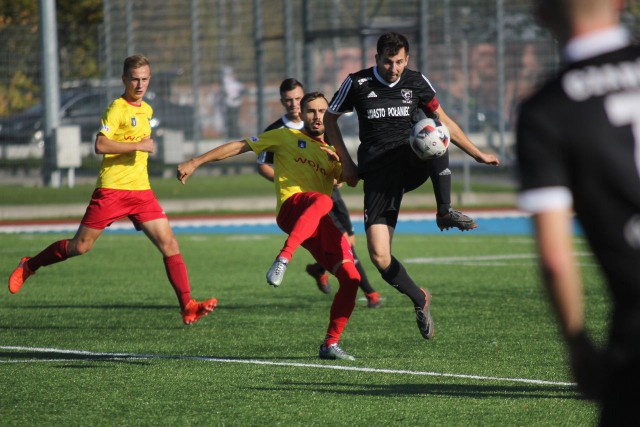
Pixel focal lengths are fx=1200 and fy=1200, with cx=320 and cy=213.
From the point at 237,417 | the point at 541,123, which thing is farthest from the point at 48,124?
the point at 541,123

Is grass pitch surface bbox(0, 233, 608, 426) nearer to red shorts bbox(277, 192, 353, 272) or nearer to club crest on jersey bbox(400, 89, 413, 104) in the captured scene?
red shorts bbox(277, 192, 353, 272)

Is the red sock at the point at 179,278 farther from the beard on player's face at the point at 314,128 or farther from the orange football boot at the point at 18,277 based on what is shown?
the beard on player's face at the point at 314,128

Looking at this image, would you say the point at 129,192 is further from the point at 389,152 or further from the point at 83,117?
the point at 83,117

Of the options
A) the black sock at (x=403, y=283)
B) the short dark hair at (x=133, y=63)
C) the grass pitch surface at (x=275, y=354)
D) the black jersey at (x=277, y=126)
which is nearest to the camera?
the grass pitch surface at (x=275, y=354)

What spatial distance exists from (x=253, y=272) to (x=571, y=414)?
8.42m

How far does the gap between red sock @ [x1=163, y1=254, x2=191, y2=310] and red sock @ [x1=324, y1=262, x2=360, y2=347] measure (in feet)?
5.74

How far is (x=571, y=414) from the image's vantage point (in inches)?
233

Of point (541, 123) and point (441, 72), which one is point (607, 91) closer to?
point (541, 123)

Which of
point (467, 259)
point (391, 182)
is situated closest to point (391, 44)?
point (391, 182)

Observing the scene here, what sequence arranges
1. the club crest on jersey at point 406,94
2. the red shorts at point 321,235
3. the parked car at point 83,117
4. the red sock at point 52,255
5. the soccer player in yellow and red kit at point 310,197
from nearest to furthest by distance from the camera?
the soccer player in yellow and red kit at point 310,197, the red shorts at point 321,235, the club crest on jersey at point 406,94, the red sock at point 52,255, the parked car at point 83,117

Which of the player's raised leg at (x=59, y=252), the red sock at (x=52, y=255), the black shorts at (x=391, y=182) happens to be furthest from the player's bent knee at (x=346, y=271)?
the red sock at (x=52, y=255)

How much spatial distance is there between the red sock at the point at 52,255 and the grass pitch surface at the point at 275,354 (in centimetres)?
49

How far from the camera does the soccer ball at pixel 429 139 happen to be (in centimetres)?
822

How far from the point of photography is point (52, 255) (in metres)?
9.81
